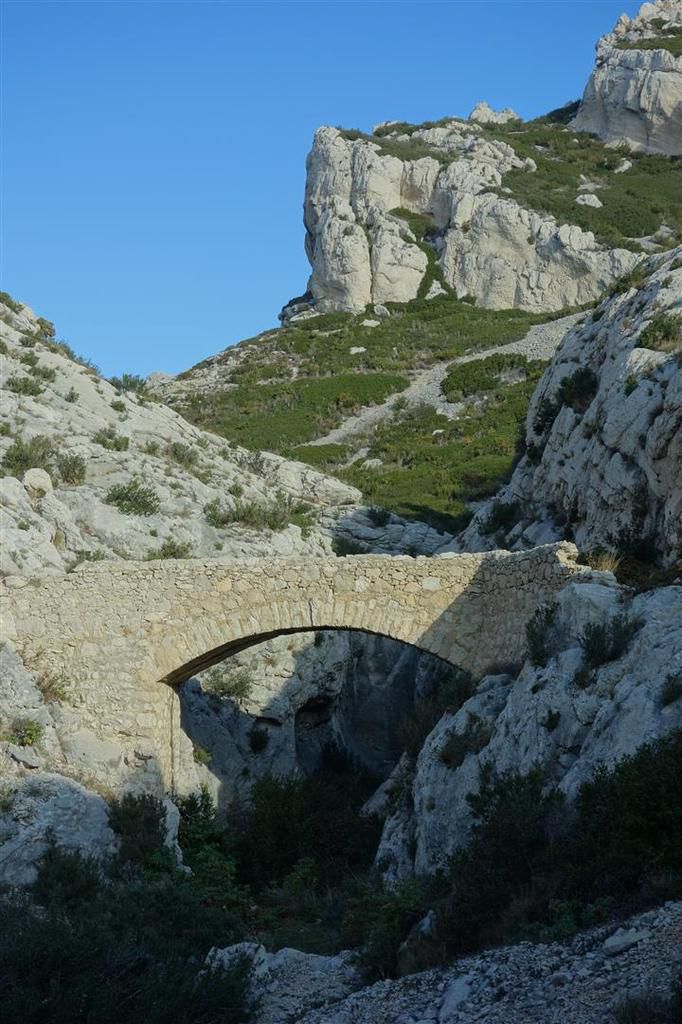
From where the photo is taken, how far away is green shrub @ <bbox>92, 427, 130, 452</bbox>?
2461cm

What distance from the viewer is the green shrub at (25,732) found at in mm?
15961

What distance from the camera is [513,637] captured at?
16.1m

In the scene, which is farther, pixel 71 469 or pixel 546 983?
pixel 71 469

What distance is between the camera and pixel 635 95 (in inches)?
2867

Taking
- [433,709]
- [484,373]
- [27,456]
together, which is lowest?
[433,709]

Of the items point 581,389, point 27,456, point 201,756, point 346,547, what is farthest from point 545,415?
point 27,456

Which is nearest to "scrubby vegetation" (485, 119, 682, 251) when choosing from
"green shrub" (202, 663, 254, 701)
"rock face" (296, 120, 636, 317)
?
"rock face" (296, 120, 636, 317)

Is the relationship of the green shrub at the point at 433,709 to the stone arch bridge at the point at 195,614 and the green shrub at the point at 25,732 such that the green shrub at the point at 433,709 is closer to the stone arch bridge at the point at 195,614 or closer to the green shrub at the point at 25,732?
the stone arch bridge at the point at 195,614

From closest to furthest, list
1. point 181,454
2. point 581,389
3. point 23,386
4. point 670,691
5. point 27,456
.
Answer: point 670,691 → point 581,389 → point 27,456 → point 23,386 → point 181,454

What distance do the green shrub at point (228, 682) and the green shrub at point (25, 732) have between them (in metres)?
5.25

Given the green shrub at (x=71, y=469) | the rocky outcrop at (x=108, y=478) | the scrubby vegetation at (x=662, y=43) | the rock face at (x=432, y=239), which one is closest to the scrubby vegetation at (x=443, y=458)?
the rocky outcrop at (x=108, y=478)

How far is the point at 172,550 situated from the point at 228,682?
288cm

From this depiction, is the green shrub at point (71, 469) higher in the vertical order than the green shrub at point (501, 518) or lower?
higher

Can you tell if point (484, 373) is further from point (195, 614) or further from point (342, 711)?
point (195, 614)
